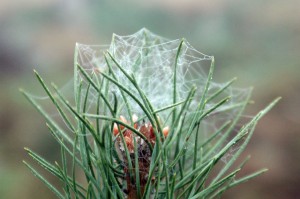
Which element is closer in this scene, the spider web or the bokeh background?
the spider web

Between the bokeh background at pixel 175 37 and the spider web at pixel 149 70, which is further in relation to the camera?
the bokeh background at pixel 175 37

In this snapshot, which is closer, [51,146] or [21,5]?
[51,146]

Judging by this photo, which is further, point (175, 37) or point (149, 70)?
point (175, 37)

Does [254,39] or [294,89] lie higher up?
[254,39]

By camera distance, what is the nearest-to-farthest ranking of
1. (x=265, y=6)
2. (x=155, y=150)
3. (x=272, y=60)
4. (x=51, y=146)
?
(x=155, y=150) → (x=51, y=146) → (x=272, y=60) → (x=265, y=6)

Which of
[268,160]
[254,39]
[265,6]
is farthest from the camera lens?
[265,6]

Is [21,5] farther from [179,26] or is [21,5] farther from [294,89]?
[294,89]

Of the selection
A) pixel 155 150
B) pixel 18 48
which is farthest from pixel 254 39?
pixel 155 150

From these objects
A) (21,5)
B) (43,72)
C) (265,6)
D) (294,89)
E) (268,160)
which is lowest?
(268,160)
